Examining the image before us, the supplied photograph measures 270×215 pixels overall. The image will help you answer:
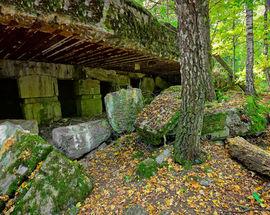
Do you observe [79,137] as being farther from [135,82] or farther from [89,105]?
[135,82]

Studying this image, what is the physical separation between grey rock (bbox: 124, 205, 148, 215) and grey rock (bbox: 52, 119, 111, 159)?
1853mm

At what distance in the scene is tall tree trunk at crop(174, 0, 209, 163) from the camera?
3183 millimetres

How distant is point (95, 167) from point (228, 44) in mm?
7307

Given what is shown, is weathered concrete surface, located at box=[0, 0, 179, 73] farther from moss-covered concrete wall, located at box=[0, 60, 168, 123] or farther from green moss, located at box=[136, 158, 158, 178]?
green moss, located at box=[136, 158, 158, 178]

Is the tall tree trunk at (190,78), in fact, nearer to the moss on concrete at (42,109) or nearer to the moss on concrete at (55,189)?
the moss on concrete at (55,189)

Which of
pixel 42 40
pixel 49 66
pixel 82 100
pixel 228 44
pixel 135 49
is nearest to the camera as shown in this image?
pixel 42 40

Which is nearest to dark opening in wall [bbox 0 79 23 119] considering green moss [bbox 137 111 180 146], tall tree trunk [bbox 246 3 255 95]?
green moss [bbox 137 111 180 146]

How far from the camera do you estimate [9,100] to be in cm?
528

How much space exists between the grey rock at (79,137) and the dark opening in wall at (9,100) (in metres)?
1.35

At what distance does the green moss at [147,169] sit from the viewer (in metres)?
3.61

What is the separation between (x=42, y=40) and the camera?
3.34 meters

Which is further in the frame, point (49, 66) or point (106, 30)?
point (49, 66)

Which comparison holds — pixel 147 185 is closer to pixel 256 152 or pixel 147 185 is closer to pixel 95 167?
pixel 95 167

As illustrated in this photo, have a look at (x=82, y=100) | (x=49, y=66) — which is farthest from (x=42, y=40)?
(x=82, y=100)
